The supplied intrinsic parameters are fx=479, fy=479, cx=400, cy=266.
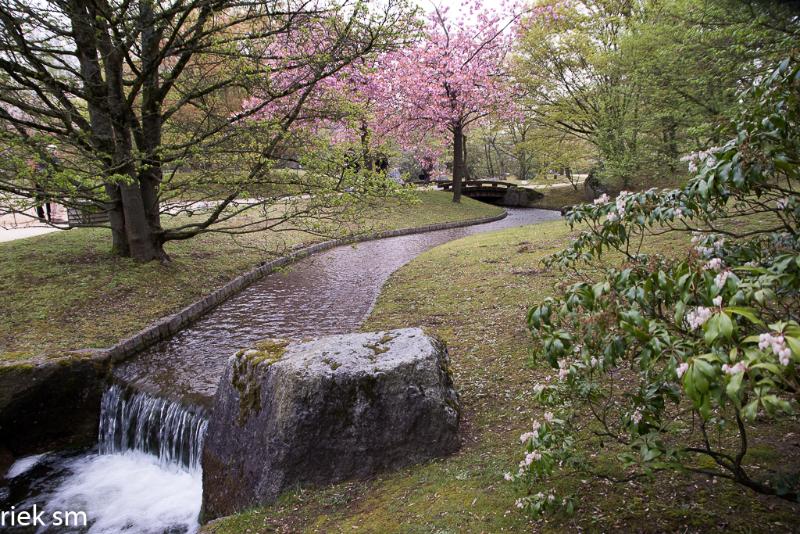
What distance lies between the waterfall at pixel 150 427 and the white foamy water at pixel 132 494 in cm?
15

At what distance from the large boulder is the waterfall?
1.46m

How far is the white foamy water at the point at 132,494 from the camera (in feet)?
17.5

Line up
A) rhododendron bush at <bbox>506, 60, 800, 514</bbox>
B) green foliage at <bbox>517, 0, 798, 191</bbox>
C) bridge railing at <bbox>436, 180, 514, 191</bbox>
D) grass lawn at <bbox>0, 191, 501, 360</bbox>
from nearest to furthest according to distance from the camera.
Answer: rhododendron bush at <bbox>506, 60, 800, 514</bbox>, grass lawn at <bbox>0, 191, 501, 360</bbox>, green foliage at <bbox>517, 0, 798, 191</bbox>, bridge railing at <bbox>436, 180, 514, 191</bbox>

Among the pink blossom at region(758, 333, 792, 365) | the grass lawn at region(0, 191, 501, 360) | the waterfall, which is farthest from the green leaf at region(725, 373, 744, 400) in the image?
the grass lawn at region(0, 191, 501, 360)

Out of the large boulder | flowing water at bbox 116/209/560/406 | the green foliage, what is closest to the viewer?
the large boulder

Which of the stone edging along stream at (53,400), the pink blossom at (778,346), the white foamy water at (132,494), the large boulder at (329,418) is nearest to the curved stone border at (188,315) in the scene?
the stone edging along stream at (53,400)

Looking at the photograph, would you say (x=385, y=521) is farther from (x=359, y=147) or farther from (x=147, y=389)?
(x=359, y=147)

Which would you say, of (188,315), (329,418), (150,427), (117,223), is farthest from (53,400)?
(117,223)

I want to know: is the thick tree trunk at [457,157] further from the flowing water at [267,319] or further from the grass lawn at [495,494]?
the grass lawn at [495,494]

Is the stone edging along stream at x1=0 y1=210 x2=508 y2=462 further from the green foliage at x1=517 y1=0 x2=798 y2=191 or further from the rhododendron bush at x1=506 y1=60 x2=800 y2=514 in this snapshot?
the green foliage at x1=517 y1=0 x2=798 y2=191

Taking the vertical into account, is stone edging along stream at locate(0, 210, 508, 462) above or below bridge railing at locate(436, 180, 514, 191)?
below

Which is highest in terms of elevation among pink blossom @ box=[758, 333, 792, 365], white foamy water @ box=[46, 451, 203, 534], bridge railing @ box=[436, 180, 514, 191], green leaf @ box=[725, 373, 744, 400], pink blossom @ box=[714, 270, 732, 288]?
bridge railing @ box=[436, 180, 514, 191]

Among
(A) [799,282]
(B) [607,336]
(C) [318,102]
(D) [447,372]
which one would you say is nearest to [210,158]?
(C) [318,102]

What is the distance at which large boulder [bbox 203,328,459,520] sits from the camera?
13.8 feet
